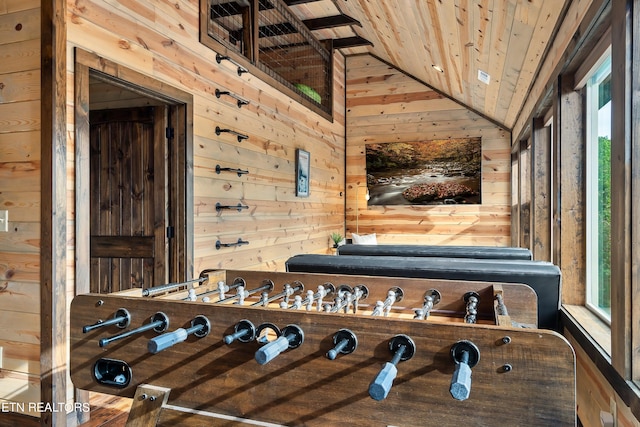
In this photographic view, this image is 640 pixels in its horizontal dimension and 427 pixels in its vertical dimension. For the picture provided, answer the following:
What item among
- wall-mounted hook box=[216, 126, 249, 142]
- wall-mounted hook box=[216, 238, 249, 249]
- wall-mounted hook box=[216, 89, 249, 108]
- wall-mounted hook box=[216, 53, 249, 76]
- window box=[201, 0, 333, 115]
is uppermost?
window box=[201, 0, 333, 115]

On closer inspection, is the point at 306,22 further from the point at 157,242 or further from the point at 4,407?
the point at 4,407

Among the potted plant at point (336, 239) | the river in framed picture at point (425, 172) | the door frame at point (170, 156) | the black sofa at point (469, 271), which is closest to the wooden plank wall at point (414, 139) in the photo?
the river in framed picture at point (425, 172)

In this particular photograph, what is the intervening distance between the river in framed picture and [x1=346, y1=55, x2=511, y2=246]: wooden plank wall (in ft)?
0.32

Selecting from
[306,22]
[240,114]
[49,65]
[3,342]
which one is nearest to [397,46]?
[306,22]

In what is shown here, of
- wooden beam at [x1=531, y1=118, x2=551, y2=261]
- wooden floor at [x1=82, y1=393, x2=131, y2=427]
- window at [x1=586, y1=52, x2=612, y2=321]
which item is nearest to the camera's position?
window at [x1=586, y1=52, x2=612, y2=321]

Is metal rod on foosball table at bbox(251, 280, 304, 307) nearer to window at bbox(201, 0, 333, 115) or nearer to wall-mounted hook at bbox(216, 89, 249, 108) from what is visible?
wall-mounted hook at bbox(216, 89, 249, 108)

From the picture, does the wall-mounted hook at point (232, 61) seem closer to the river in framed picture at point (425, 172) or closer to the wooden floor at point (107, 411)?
the wooden floor at point (107, 411)

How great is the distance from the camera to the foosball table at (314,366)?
1001mm

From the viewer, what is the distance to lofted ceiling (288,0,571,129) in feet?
8.80

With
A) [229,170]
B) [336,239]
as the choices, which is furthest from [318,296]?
[336,239]

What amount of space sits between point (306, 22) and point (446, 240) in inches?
144

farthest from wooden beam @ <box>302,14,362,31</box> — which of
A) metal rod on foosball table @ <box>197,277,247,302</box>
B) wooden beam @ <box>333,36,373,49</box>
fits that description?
metal rod on foosball table @ <box>197,277,247,302</box>

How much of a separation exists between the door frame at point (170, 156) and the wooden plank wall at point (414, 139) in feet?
13.0

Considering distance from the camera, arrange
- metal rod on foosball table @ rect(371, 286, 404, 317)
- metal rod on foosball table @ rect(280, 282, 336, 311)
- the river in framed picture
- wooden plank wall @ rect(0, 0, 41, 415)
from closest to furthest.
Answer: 1. metal rod on foosball table @ rect(371, 286, 404, 317)
2. metal rod on foosball table @ rect(280, 282, 336, 311)
3. wooden plank wall @ rect(0, 0, 41, 415)
4. the river in framed picture
